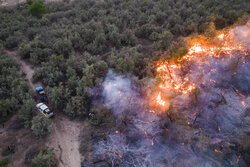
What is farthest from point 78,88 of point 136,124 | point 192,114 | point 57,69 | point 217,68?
point 217,68

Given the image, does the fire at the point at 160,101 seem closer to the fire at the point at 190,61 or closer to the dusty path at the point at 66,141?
the fire at the point at 190,61

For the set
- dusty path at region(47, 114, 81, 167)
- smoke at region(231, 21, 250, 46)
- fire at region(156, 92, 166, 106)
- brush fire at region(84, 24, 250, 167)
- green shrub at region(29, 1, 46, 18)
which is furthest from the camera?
green shrub at region(29, 1, 46, 18)

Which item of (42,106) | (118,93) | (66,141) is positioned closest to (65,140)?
(66,141)

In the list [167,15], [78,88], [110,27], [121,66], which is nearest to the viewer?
[78,88]

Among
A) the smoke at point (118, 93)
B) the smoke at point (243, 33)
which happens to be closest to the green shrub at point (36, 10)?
the smoke at point (118, 93)

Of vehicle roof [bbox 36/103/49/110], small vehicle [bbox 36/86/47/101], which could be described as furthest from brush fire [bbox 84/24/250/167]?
small vehicle [bbox 36/86/47/101]

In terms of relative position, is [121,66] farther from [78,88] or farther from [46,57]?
[46,57]

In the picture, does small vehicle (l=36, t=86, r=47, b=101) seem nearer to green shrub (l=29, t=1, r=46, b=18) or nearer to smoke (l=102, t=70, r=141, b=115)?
smoke (l=102, t=70, r=141, b=115)

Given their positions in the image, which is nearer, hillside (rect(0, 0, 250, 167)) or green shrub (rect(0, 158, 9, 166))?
green shrub (rect(0, 158, 9, 166))
